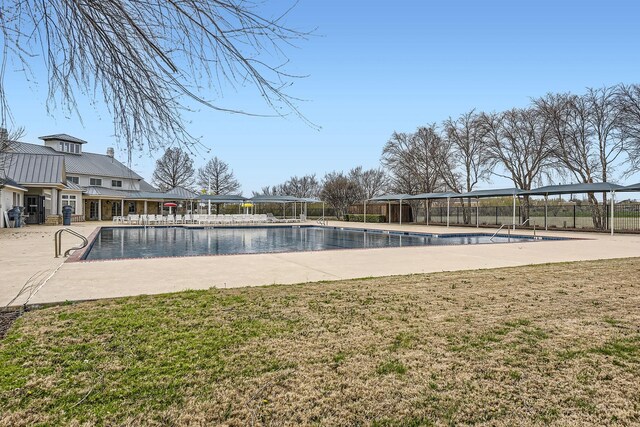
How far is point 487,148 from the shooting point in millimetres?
29016

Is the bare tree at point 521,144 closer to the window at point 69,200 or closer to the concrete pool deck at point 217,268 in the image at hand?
the concrete pool deck at point 217,268

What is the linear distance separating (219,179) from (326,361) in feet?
164

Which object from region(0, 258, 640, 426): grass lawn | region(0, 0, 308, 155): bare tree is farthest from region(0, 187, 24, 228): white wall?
region(0, 0, 308, 155): bare tree

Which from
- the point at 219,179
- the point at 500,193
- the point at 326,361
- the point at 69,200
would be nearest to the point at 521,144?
the point at 500,193

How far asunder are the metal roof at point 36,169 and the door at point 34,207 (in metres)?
1.41

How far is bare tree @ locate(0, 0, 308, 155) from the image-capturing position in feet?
8.46

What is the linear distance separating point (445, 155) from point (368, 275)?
28549mm

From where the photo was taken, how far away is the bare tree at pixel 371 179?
1838 inches

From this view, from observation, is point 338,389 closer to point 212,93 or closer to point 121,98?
point 212,93

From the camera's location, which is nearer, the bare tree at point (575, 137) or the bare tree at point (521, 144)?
the bare tree at point (575, 137)

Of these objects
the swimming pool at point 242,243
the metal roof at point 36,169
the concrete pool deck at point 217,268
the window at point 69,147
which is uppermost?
the window at point 69,147

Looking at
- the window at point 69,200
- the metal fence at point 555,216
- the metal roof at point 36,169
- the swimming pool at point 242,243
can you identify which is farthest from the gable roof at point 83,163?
the metal fence at point 555,216

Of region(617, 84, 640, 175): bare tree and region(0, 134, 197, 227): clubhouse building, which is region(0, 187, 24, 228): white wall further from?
region(617, 84, 640, 175): bare tree

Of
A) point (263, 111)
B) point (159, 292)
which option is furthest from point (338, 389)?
point (159, 292)
